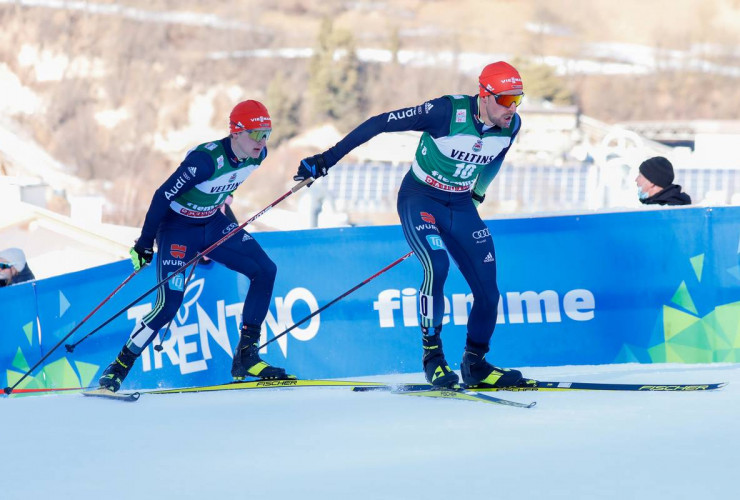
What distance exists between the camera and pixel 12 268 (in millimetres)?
8625

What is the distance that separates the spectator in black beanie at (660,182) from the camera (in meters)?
7.14

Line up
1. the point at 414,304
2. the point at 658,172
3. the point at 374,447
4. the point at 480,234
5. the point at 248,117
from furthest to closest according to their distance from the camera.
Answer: the point at 414,304 → the point at 658,172 → the point at 248,117 → the point at 480,234 → the point at 374,447

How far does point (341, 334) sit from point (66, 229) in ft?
48.8

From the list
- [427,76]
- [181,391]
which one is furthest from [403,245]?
[427,76]

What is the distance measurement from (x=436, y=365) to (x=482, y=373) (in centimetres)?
26

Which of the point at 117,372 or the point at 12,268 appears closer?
the point at 117,372

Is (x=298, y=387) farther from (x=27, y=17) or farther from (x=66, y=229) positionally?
(x=27, y=17)

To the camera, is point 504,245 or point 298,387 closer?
point 298,387

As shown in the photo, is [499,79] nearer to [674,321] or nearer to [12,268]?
[674,321]

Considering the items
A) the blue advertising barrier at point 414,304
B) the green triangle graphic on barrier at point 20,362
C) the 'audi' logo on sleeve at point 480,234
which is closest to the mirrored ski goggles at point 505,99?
the 'audi' logo on sleeve at point 480,234

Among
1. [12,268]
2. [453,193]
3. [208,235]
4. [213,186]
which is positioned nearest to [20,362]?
[12,268]

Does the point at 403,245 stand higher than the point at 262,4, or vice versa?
the point at 262,4

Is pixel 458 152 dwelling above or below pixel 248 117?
below

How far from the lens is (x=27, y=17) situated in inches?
2660
